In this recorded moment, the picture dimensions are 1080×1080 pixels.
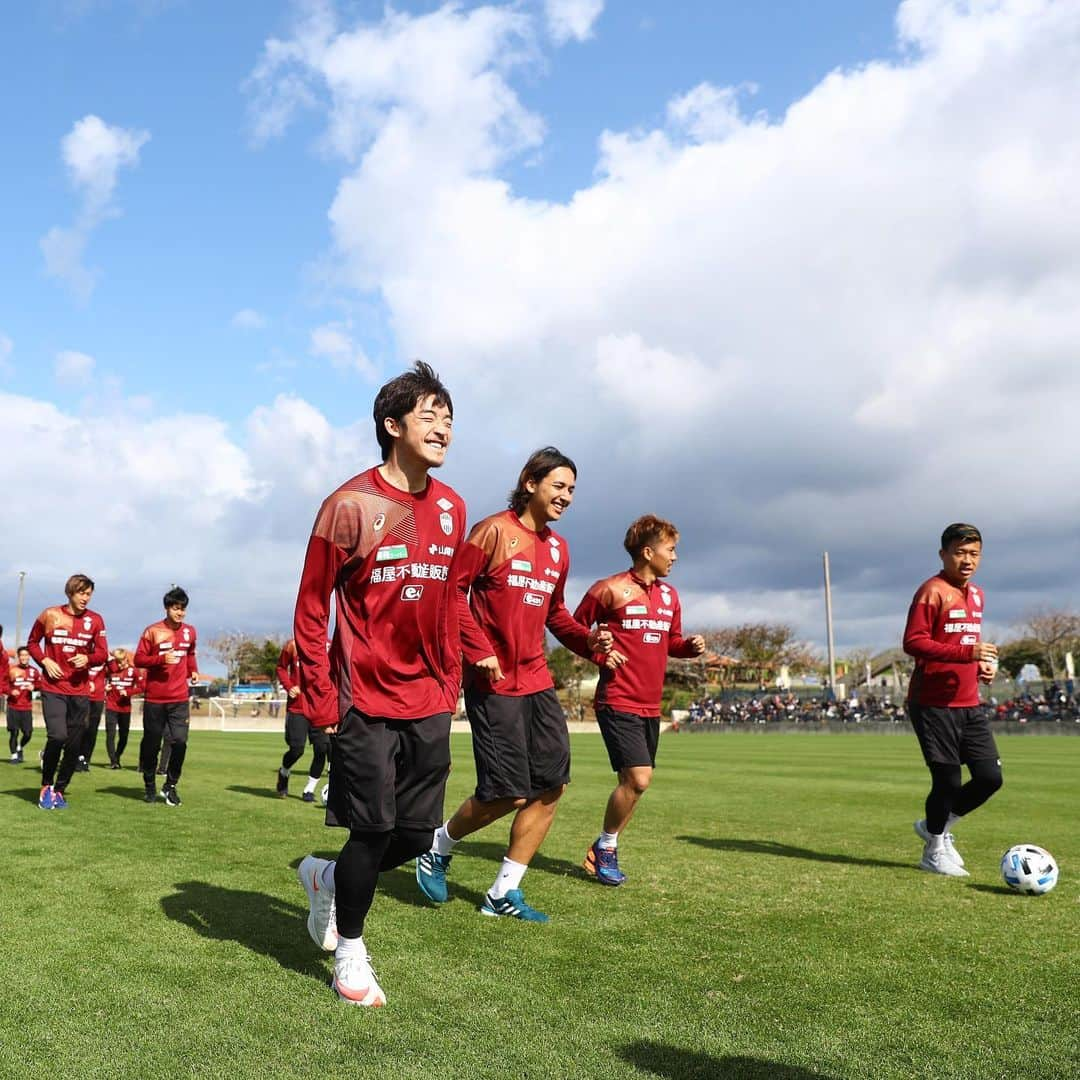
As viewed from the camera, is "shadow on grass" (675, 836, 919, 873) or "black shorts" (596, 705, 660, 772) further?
"shadow on grass" (675, 836, 919, 873)

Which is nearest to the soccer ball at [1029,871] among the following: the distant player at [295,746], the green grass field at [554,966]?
the green grass field at [554,966]

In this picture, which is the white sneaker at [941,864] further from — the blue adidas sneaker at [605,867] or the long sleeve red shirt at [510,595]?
the long sleeve red shirt at [510,595]

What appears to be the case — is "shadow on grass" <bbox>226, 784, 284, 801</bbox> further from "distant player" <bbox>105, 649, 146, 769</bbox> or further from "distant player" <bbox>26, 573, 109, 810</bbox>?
"distant player" <bbox>105, 649, 146, 769</bbox>

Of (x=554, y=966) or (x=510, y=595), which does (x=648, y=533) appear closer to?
(x=510, y=595)

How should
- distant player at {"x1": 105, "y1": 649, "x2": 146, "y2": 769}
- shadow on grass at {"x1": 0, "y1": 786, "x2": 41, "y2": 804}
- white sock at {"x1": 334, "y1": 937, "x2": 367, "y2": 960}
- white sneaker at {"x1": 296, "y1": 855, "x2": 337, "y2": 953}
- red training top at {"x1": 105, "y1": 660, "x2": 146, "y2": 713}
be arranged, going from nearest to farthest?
white sock at {"x1": 334, "y1": 937, "x2": 367, "y2": 960}, white sneaker at {"x1": 296, "y1": 855, "x2": 337, "y2": 953}, shadow on grass at {"x1": 0, "y1": 786, "x2": 41, "y2": 804}, distant player at {"x1": 105, "y1": 649, "x2": 146, "y2": 769}, red training top at {"x1": 105, "y1": 660, "x2": 146, "y2": 713}

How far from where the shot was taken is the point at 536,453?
6246 millimetres

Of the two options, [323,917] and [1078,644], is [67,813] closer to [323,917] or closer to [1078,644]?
[323,917]

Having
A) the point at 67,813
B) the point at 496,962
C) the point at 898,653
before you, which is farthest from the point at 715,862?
the point at 898,653

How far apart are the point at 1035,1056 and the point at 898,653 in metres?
113

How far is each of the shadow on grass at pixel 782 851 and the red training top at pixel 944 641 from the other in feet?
4.29

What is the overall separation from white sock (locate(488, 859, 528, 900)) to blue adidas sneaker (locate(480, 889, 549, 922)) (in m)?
0.02

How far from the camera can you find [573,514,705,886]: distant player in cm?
681

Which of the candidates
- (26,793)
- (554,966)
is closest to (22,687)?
(26,793)

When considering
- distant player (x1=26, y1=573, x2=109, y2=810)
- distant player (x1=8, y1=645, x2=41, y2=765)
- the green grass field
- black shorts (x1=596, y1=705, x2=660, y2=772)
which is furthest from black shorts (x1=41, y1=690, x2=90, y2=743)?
distant player (x1=8, y1=645, x2=41, y2=765)
